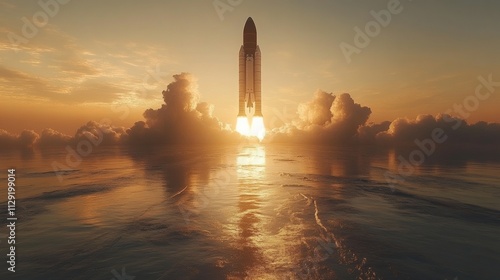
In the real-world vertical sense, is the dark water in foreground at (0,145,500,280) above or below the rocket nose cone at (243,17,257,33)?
below

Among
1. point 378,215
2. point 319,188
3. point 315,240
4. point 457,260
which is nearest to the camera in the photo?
point 457,260

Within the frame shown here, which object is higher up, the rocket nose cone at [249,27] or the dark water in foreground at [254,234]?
the rocket nose cone at [249,27]

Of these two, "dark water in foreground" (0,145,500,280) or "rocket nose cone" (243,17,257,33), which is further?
"rocket nose cone" (243,17,257,33)

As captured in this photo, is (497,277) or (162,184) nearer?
(497,277)

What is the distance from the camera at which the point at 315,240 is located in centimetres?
1491

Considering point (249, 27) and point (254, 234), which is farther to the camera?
point (249, 27)

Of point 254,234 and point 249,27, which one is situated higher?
point 249,27

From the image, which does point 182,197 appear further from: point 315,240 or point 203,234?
point 315,240

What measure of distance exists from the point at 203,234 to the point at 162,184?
60.3 ft

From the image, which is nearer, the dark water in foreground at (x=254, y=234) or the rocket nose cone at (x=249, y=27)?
the dark water in foreground at (x=254, y=234)

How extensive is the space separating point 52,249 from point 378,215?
19514 mm

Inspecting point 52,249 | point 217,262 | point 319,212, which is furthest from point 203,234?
point 319,212

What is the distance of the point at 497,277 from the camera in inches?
452

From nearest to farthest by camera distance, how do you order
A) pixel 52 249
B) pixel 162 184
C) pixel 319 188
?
pixel 52 249 → pixel 319 188 → pixel 162 184
